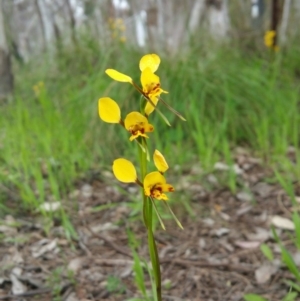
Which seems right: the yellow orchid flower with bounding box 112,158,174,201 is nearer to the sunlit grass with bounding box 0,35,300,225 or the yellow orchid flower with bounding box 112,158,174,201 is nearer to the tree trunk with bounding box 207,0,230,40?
the sunlit grass with bounding box 0,35,300,225

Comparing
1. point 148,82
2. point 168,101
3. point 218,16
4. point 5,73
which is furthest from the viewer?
point 218,16

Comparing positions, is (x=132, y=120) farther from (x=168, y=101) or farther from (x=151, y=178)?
(x=168, y=101)

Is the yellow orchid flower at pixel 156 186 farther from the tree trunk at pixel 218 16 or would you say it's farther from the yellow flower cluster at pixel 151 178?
the tree trunk at pixel 218 16

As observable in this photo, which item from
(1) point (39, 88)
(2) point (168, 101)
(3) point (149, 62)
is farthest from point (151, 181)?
(1) point (39, 88)

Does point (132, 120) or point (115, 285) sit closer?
point (132, 120)

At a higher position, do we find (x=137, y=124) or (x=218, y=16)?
(x=137, y=124)

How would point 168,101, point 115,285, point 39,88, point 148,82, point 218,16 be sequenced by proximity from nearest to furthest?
point 148,82
point 115,285
point 168,101
point 39,88
point 218,16

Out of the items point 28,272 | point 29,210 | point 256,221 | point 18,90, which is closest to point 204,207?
point 256,221
